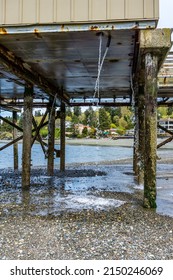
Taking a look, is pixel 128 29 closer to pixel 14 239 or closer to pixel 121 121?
pixel 14 239

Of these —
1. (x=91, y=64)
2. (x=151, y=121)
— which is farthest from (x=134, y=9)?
(x=91, y=64)

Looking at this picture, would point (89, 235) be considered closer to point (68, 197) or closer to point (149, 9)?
point (68, 197)

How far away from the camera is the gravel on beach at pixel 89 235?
15.6 feet

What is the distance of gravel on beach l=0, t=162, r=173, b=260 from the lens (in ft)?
15.6

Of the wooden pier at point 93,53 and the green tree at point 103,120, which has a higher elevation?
the wooden pier at point 93,53

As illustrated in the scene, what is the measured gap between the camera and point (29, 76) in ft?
33.3

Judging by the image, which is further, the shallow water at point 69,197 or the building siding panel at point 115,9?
the shallow water at point 69,197

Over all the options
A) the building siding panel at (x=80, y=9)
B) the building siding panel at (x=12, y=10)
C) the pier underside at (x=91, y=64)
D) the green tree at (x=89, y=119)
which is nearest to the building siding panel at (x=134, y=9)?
the pier underside at (x=91, y=64)

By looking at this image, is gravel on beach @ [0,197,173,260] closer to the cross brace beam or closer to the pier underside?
the pier underside

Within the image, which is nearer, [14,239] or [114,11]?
[14,239]

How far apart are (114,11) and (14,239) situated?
4.79 m

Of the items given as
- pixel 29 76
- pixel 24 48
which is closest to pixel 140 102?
pixel 29 76

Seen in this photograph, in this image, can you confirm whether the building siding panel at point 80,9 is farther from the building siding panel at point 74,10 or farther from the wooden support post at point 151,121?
the wooden support post at point 151,121

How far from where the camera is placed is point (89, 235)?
5.58 m
